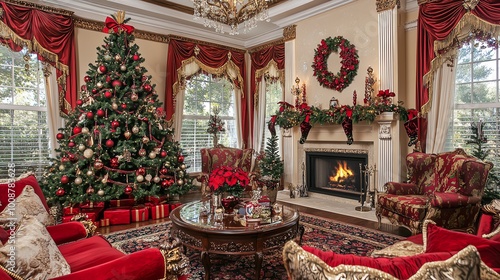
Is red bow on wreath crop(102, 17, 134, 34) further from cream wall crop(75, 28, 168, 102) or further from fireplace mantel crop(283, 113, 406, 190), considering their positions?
fireplace mantel crop(283, 113, 406, 190)

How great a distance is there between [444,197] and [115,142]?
453 cm

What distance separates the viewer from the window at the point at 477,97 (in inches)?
164

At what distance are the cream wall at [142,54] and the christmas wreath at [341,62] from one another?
125 inches

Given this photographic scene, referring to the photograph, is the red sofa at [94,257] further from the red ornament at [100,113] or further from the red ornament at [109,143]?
the red ornament at [100,113]

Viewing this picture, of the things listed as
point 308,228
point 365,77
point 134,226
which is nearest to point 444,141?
point 365,77

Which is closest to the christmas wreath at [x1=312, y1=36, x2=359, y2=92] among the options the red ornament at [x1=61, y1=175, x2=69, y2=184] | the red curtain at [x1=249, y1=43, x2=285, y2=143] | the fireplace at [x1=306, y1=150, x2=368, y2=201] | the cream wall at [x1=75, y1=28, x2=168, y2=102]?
the red curtain at [x1=249, y1=43, x2=285, y2=143]

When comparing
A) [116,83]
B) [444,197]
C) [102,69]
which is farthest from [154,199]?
[444,197]

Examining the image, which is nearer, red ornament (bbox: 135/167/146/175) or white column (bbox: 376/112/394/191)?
red ornament (bbox: 135/167/146/175)

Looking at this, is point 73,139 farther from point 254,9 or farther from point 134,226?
point 254,9

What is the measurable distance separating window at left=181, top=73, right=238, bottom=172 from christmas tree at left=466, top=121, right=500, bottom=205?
4865 mm

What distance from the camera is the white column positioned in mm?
4891

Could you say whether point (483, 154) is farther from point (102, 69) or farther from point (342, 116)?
point (102, 69)

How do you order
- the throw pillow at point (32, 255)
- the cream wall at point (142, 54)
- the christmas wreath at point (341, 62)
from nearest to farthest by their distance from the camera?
the throw pillow at point (32, 255)
the christmas wreath at point (341, 62)
the cream wall at point (142, 54)

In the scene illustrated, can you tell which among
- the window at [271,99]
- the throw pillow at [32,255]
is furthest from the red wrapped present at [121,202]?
the window at [271,99]
